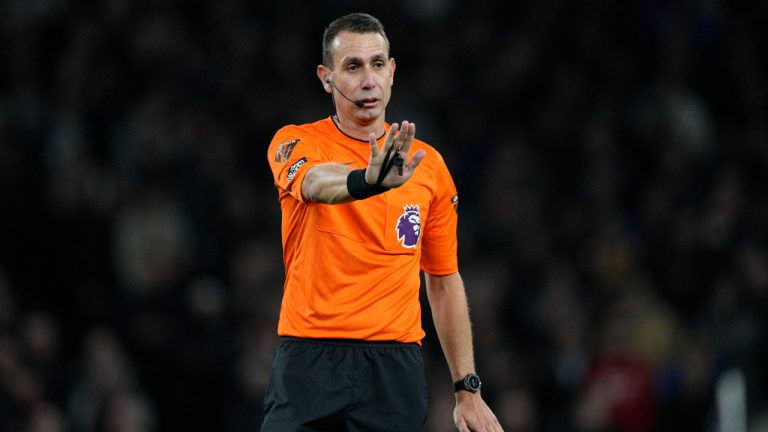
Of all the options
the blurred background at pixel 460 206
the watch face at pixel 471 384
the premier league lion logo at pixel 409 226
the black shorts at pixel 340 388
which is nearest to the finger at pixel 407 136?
the premier league lion logo at pixel 409 226

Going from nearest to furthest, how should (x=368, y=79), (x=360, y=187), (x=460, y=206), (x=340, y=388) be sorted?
(x=360, y=187), (x=340, y=388), (x=368, y=79), (x=460, y=206)

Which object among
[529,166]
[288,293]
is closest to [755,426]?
[529,166]

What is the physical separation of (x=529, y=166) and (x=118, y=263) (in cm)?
347

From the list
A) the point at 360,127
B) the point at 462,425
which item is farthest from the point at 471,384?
the point at 360,127

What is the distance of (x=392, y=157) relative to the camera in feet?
14.1

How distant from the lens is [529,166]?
11.3 meters

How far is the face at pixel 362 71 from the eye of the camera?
4941 millimetres

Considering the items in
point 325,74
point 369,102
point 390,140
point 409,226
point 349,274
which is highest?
point 325,74

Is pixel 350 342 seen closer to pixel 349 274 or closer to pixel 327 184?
pixel 349 274

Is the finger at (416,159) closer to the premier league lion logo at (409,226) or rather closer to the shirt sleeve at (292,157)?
the shirt sleeve at (292,157)

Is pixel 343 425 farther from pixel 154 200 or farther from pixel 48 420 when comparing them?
pixel 154 200

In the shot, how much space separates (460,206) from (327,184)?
6.39 m

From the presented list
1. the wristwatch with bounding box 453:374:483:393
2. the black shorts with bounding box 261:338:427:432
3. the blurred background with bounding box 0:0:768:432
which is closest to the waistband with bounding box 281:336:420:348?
the black shorts with bounding box 261:338:427:432

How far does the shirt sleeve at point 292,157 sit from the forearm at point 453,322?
791 millimetres
